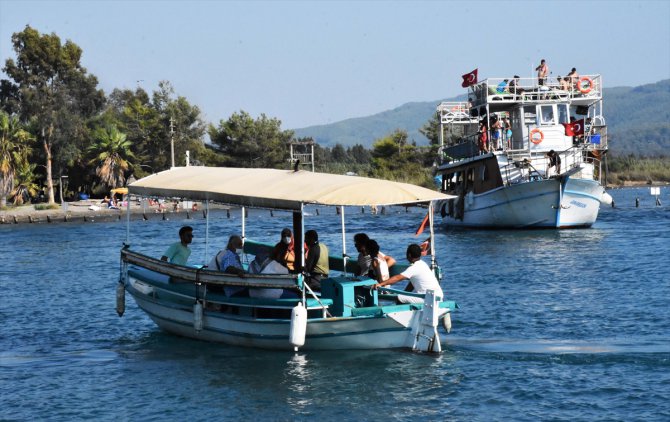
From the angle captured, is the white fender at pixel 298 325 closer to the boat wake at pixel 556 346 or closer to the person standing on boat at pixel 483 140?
the boat wake at pixel 556 346

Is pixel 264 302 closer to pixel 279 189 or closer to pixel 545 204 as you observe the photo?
pixel 279 189

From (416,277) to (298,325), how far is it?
2.42 m

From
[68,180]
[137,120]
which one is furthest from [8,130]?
[137,120]

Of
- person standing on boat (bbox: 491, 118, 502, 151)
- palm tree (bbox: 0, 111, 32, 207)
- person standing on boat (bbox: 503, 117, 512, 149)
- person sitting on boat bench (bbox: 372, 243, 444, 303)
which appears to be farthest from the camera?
palm tree (bbox: 0, 111, 32, 207)

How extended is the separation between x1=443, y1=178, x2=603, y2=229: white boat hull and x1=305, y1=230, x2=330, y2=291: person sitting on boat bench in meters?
27.9

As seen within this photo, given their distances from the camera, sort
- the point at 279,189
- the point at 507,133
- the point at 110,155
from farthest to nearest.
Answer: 1. the point at 110,155
2. the point at 507,133
3. the point at 279,189

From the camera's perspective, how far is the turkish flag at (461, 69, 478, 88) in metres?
50.1

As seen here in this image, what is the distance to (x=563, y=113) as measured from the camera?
157 ft

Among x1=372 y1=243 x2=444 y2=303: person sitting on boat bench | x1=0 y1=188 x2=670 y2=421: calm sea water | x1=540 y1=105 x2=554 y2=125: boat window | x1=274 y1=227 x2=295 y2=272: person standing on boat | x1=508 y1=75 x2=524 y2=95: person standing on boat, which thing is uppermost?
x1=508 y1=75 x2=524 y2=95: person standing on boat

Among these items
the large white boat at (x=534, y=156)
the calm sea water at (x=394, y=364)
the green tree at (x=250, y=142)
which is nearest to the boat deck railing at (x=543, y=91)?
the large white boat at (x=534, y=156)

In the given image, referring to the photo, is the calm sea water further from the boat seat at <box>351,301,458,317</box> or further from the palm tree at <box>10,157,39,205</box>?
the palm tree at <box>10,157,39,205</box>

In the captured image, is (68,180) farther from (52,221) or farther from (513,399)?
(513,399)

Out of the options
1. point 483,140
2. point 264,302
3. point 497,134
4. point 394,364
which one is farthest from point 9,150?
point 394,364

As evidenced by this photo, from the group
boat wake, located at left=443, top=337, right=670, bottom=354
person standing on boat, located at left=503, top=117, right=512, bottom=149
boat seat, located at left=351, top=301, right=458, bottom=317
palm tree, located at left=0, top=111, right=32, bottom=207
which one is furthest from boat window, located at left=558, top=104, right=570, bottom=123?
palm tree, located at left=0, top=111, right=32, bottom=207
